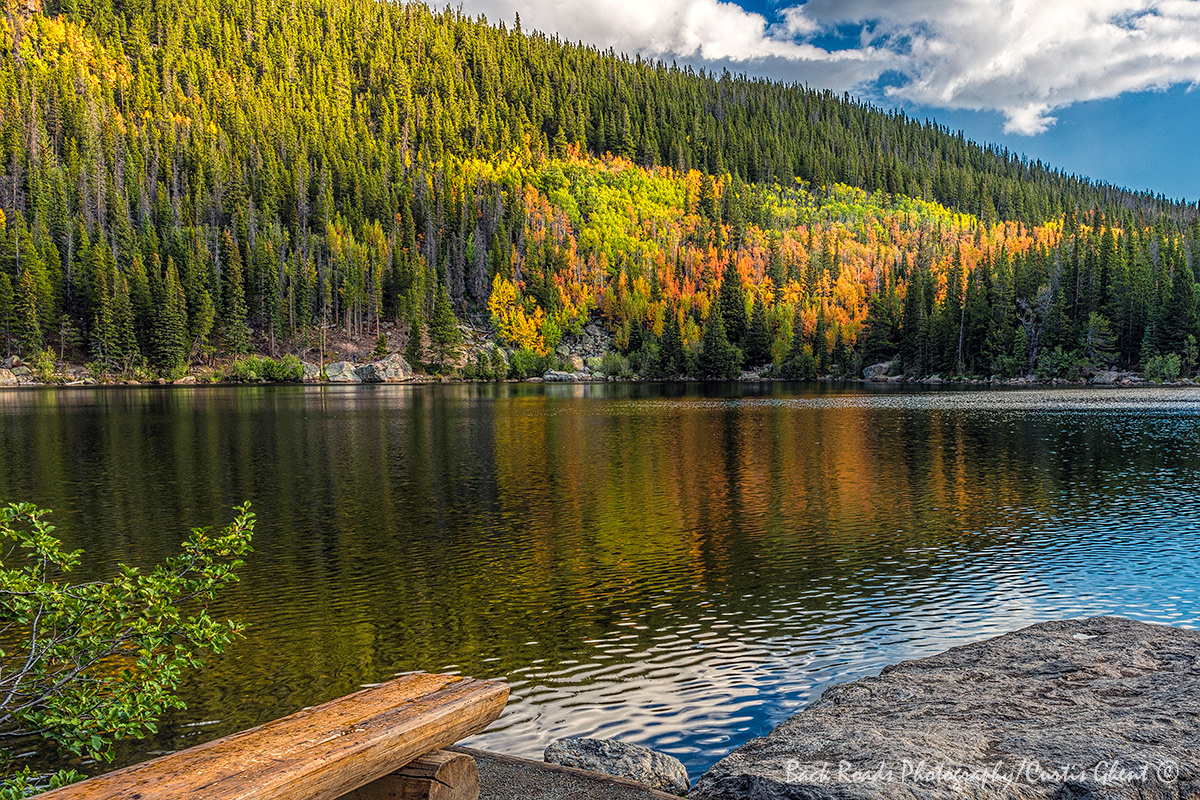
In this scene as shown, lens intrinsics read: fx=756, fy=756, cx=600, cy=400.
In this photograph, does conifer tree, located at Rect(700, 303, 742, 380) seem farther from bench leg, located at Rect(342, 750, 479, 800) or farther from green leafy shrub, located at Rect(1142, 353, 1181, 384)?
bench leg, located at Rect(342, 750, 479, 800)

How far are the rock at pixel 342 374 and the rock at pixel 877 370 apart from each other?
101 m

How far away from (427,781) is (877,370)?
160 metres

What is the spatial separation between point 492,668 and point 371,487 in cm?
1886

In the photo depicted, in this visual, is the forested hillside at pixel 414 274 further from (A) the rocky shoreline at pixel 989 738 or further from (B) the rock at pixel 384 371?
(A) the rocky shoreline at pixel 989 738

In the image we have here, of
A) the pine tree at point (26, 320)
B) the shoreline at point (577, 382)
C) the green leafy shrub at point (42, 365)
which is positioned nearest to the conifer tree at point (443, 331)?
the shoreline at point (577, 382)

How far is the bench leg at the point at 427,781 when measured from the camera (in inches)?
187

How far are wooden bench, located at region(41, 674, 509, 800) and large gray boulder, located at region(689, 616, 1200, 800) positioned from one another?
2.79 metres

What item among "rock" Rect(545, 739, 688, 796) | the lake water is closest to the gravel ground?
"rock" Rect(545, 739, 688, 796)

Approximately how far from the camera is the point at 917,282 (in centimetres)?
14712

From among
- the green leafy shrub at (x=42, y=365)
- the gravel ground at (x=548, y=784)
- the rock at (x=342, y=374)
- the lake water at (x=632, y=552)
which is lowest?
the lake water at (x=632, y=552)

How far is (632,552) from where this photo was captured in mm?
19531

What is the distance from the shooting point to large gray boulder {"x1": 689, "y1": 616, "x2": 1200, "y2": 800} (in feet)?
19.7

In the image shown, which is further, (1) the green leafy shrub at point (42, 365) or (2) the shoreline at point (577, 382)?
(1) the green leafy shrub at point (42, 365)

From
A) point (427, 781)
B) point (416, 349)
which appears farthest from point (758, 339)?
point (427, 781)
